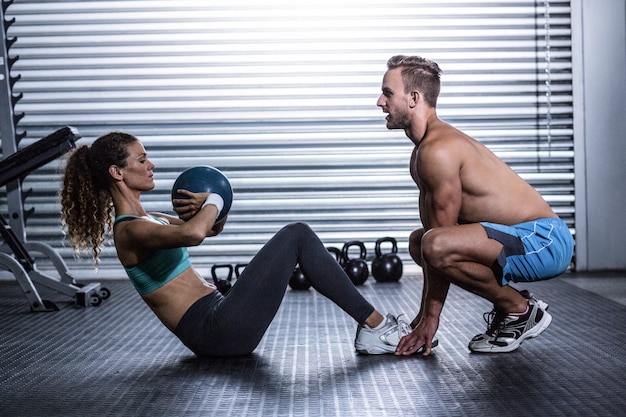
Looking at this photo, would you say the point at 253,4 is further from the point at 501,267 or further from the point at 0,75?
the point at 501,267

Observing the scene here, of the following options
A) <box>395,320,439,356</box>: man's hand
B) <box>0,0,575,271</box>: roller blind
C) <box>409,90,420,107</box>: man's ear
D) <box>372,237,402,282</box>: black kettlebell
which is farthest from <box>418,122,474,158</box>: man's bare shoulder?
<box>0,0,575,271</box>: roller blind

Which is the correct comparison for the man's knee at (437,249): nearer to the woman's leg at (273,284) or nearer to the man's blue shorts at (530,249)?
the man's blue shorts at (530,249)

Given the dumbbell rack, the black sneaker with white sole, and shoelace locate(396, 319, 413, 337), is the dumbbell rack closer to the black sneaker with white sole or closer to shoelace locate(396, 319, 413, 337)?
shoelace locate(396, 319, 413, 337)

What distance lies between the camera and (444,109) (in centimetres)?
560

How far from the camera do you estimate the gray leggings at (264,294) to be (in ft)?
9.16

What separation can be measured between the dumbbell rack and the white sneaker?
2.02m

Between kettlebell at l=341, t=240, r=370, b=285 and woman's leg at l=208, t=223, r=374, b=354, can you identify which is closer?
woman's leg at l=208, t=223, r=374, b=354

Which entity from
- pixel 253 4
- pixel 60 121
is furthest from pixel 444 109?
pixel 60 121

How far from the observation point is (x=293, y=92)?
18.4 ft

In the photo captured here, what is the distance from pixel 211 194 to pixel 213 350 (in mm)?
577

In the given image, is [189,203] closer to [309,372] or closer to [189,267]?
[189,267]

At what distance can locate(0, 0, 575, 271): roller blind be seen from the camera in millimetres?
5551

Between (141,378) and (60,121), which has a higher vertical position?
(60,121)

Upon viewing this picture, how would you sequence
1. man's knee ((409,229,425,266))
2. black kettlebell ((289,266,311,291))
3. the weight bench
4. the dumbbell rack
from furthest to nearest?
black kettlebell ((289,266,311,291))
the weight bench
the dumbbell rack
man's knee ((409,229,425,266))
